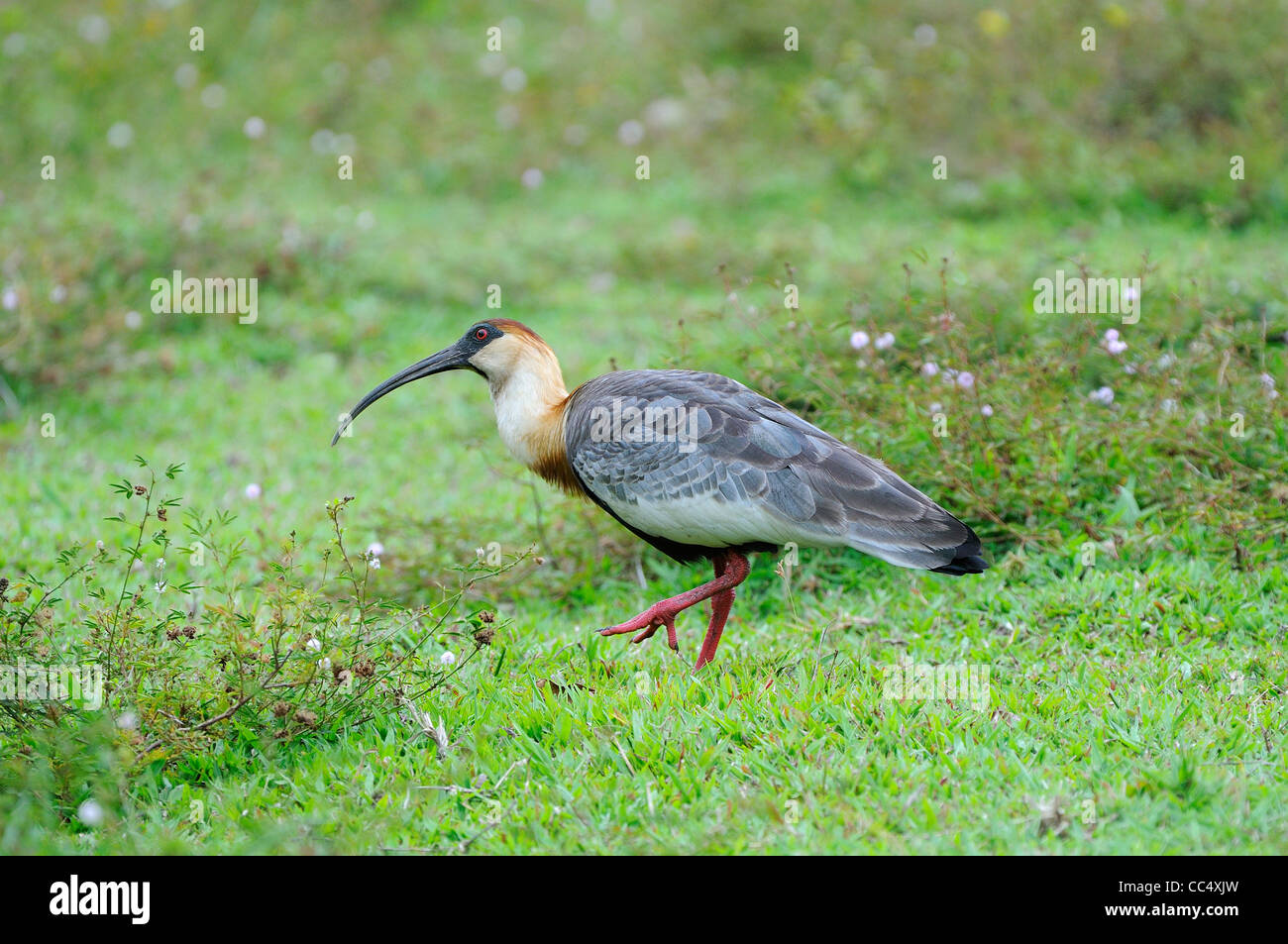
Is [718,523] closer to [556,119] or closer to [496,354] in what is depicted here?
[496,354]

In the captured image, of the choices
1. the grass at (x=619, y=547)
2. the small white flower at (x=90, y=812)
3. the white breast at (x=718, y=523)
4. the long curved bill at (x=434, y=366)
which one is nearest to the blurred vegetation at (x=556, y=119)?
the grass at (x=619, y=547)

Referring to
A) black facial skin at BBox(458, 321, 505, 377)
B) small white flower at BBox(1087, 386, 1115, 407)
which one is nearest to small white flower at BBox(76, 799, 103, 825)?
black facial skin at BBox(458, 321, 505, 377)

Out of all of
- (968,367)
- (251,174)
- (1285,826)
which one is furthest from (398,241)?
(1285,826)

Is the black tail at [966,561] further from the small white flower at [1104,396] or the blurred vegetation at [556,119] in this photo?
the blurred vegetation at [556,119]

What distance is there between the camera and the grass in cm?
370

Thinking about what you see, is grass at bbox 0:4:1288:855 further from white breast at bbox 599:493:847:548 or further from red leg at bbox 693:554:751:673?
white breast at bbox 599:493:847:548

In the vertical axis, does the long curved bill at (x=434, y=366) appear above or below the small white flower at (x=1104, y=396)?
above

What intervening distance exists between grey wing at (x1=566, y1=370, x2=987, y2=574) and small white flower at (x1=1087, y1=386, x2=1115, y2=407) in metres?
1.54

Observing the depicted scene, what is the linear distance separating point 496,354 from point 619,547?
108 centimetres

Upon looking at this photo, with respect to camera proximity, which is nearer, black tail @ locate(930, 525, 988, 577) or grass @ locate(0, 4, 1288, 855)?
grass @ locate(0, 4, 1288, 855)

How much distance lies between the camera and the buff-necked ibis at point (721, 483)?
452 cm

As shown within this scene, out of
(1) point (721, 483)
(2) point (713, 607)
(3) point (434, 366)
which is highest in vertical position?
(3) point (434, 366)

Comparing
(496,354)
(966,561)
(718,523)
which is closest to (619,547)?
(496,354)

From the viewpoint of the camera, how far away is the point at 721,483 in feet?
15.1
